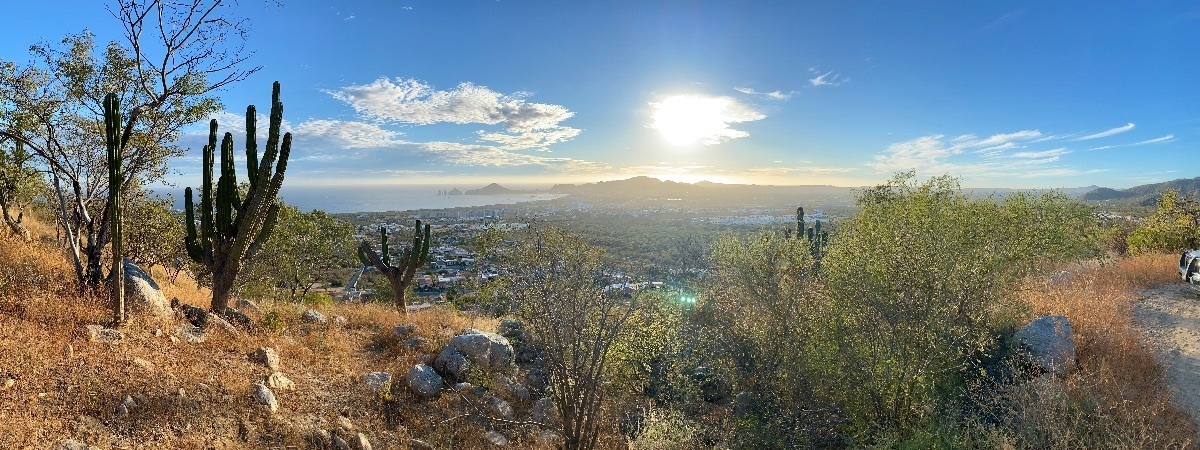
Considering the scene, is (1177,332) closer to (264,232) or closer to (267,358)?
(267,358)

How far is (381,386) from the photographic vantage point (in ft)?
37.1

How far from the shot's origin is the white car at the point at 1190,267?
1773 cm

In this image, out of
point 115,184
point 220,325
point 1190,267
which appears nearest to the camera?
point 115,184

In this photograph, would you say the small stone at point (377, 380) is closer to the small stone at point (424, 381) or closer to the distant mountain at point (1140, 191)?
the small stone at point (424, 381)

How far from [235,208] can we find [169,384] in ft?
17.2

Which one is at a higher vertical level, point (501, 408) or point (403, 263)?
point (403, 263)

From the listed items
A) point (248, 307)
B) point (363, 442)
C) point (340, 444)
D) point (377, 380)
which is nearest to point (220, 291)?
point (248, 307)

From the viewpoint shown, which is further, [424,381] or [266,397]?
[424,381]

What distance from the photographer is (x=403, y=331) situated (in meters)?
15.0

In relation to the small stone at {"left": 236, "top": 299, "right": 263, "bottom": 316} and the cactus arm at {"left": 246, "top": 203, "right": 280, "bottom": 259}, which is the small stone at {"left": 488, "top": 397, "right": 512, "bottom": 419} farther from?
the small stone at {"left": 236, "top": 299, "right": 263, "bottom": 316}

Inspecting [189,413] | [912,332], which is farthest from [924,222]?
[189,413]

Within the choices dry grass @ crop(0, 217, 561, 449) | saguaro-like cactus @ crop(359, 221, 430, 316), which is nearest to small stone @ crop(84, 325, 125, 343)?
dry grass @ crop(0, 217, 561, 449)

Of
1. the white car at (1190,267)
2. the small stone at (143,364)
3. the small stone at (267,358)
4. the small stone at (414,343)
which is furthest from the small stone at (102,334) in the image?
the white car at (1190,267)

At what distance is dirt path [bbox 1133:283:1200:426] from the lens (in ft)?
40.4
